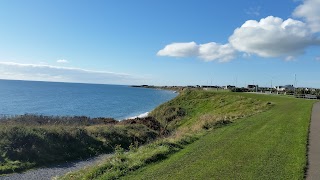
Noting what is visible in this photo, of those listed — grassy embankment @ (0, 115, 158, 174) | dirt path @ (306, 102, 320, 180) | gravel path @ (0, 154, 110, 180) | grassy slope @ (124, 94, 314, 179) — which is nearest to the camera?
dirt path @ (306, 102, 320, 180)

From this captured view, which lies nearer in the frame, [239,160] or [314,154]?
[239,160]

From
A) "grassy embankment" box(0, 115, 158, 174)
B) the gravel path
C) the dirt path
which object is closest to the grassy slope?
the dirt path

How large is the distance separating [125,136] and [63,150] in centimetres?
622

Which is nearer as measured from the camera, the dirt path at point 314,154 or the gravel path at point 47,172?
the dirt path at point 314,154

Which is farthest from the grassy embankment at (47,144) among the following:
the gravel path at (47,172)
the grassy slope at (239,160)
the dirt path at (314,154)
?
the dirt path at (314,154)

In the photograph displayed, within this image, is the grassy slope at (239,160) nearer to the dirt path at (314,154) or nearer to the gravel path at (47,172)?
the dirt path at (314,154)

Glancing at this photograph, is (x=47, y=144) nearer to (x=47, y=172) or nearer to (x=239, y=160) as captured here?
(x=47, y=172)

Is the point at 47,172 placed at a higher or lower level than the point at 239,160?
lower

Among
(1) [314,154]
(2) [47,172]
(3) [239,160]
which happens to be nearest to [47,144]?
(2) [47,172]

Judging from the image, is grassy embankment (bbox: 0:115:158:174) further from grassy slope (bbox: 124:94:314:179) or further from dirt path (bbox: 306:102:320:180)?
dirt path (bbox: 306:102:320:180)

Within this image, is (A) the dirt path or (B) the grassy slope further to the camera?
(B) the grassy slope

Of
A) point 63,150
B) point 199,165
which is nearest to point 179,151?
point 199,165

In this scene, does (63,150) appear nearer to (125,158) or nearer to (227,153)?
(125,158)

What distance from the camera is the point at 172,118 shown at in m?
48.0
